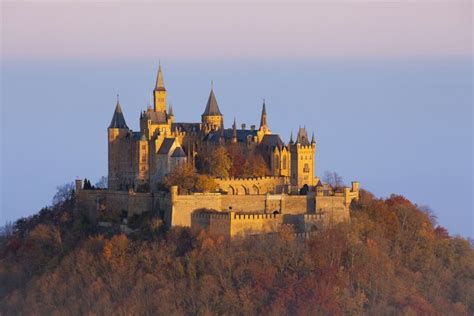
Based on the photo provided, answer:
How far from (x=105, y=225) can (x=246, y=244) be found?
283 inches

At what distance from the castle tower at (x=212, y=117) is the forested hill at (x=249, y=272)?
6.79m

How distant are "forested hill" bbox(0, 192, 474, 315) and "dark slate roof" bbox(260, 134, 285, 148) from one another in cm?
469

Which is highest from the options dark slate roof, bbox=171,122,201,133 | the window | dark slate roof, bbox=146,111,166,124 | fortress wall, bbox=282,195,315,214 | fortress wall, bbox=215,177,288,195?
dark slate roof, bbox=146,111,166,124

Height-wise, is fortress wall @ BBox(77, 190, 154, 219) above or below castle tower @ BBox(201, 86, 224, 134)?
below

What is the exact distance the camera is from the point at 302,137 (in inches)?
3526

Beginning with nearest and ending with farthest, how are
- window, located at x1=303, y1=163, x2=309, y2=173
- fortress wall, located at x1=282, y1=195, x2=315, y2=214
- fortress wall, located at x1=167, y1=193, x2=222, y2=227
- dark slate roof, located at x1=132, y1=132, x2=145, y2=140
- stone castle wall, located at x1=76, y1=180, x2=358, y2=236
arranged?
1. stone castle wall, located at x1=76, y1=180, x2=358, y2=236
2. fortress wall, located at x1=167, y1=193, x2=222, y2=227
3. fortress wall, located at x1=282, y1=195, x2=315, y2=214
4. dark slate roof, located at x1=132, y1=132, x2=145, y2=140
5. window, located at x1=303, y1=163, x2=309, y2=173

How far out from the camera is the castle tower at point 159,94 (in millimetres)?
90250

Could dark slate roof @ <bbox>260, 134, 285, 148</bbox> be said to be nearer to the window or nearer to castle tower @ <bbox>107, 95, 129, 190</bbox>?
the window

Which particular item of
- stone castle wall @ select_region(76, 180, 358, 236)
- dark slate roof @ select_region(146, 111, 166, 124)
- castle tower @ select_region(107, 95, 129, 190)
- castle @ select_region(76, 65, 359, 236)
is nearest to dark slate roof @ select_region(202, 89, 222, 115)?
castle @ select_region(76, 65, 359, 236)

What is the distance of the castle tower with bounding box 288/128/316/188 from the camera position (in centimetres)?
8912

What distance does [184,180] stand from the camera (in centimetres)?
8619

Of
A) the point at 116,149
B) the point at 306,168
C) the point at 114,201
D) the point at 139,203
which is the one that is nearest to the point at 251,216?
the point at 139,203

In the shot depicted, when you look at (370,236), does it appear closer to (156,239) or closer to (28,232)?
(156,239)

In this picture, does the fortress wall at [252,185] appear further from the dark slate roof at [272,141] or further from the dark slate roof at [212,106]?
the dark slate roof at [212,106]
